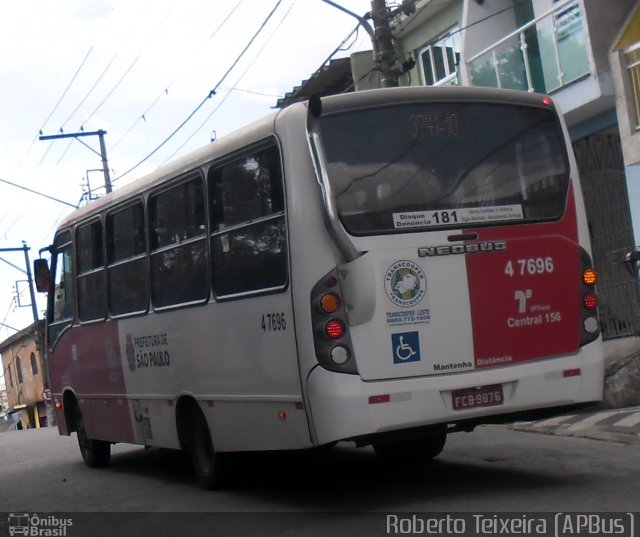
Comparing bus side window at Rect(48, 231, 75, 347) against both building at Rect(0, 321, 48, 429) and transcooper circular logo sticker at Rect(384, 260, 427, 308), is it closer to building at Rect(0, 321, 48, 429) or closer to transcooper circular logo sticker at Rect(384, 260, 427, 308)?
transcooper circular logo sticker at Rect(384, 260, 427, 308)

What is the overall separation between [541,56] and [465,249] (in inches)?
392

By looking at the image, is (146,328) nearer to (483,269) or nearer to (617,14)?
(483,269)

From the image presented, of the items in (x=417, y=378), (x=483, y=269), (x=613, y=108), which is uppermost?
(x=613, y=108)

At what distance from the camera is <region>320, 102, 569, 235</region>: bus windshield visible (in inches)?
315

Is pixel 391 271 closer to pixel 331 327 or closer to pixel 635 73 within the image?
pixel 331 327

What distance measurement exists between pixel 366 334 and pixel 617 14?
9948mm

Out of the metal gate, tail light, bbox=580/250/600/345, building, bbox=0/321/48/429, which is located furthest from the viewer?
building, bbox=0/321/48/429

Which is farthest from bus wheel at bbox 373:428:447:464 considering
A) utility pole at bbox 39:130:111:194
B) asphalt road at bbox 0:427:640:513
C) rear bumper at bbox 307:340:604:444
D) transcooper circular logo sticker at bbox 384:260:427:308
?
utility pole at bbox 39:130:111:194

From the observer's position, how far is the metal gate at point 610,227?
646 inches

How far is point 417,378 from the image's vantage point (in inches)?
309

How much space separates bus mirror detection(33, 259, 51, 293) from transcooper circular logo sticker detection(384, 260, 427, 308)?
754cm

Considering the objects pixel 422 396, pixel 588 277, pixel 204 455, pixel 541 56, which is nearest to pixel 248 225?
pixel 422 396

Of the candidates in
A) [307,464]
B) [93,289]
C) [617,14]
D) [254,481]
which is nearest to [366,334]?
[254,481]

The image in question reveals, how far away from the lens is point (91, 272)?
1271 centimetres
